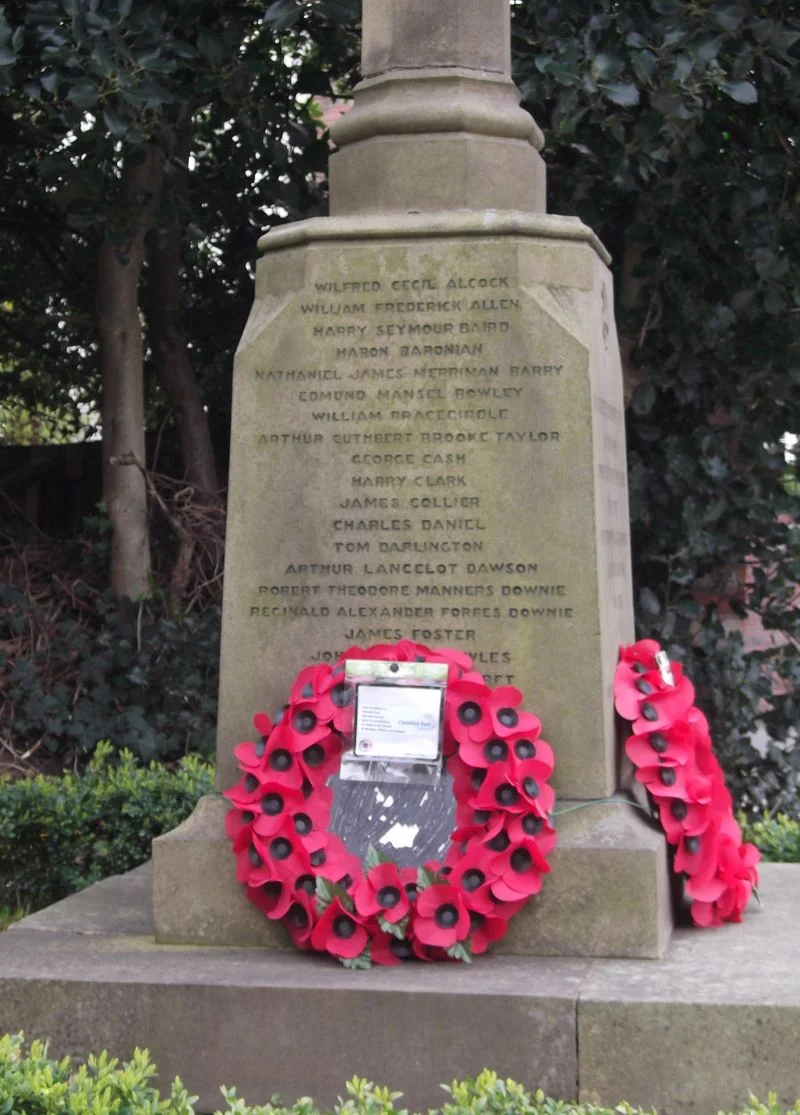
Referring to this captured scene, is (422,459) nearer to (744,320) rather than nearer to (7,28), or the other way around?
(7,28)

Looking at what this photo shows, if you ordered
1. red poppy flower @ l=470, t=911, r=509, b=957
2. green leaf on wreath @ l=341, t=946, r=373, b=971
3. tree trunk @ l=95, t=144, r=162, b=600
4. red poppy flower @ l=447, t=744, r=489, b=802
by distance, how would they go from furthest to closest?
tree trunk @ l=95, t=144, r=162, b=600 → red poppy flower @ l=447, t=744, r=489, b=802 → red poppy flower @ l=470, t=911, r=509, b=957 → green leaf on wreath @ l=341, t=946, r=373, b=971

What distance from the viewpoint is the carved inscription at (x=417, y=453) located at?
13.4 ft

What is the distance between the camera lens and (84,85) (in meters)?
6.01

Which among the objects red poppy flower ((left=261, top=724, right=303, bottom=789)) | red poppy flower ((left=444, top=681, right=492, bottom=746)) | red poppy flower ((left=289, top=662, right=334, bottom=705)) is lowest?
red poppy flower ((left=261, top=724, right=303, bottom=789))

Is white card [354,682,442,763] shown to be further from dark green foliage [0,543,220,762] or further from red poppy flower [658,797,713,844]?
dark green foliage [0,543,220,762]

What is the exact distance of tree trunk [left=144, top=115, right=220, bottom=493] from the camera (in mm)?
8281

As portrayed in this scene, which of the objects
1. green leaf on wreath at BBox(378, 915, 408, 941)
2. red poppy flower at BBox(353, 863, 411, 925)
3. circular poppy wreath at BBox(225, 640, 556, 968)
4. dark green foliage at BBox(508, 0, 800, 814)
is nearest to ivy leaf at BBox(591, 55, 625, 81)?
dark green foliage at BBox(508, 0, 800, 814)

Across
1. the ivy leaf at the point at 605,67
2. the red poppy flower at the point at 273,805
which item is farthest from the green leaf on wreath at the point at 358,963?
the ivy leaf at the point at 605,67

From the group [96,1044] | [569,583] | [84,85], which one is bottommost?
[96,1044]

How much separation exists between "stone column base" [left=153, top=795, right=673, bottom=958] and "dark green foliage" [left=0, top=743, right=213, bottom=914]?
1.80 meters

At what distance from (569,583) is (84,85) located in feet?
10.3

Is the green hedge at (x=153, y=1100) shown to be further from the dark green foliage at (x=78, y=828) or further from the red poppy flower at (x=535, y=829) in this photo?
the dark green foliage at (x=78, y=828)

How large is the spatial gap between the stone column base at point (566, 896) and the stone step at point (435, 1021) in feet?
0.24

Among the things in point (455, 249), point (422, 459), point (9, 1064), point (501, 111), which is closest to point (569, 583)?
point (422, 459)
